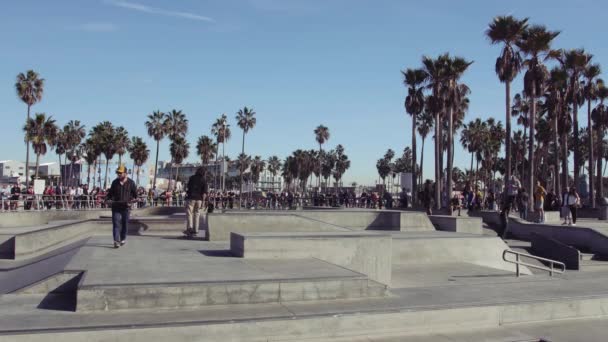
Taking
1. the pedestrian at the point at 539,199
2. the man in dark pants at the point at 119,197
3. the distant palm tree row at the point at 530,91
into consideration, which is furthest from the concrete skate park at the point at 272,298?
the distant palm tree row at the point at 530,91

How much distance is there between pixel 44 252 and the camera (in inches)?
483

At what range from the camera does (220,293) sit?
6.46 metres

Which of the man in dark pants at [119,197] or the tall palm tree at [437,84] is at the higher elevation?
the tall palm tree at [437,84]

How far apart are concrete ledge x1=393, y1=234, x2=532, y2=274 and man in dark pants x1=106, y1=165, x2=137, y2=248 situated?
6.16m

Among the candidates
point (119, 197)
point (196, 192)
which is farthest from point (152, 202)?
point (119, 197)

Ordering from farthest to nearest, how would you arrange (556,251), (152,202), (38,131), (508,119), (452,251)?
(38,131), (508,119), (152,202), (556,251), (452,251)

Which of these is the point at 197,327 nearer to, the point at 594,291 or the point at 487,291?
the point at 487,291

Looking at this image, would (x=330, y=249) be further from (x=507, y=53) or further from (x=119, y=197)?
(x=507, y=53)

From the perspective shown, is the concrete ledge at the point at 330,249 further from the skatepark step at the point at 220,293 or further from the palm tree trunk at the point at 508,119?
the palm tree trunk at the point at 508,119

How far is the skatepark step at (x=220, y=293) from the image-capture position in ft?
19.6

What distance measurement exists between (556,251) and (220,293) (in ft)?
41.4

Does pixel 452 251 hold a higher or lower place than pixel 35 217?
lower

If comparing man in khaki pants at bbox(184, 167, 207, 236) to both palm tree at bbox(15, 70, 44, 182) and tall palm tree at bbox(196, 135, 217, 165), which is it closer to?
palm tree at bbox(15, 70, 44, 182)

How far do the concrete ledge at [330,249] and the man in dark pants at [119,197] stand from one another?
2023 mm
